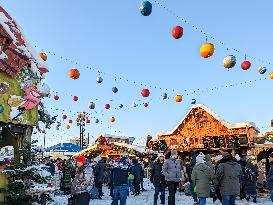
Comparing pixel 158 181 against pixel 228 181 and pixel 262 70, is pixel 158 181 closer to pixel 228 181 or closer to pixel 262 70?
pixel 228 181

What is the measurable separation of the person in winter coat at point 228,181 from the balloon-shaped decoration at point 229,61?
11.3 feet

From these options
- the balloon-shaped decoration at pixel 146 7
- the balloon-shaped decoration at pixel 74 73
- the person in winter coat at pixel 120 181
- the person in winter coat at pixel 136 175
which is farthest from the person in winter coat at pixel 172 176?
the person in winter coat at pixel 136 175

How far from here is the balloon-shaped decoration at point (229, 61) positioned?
1108 cm

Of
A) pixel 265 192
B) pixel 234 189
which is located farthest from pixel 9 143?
pixel 265 192

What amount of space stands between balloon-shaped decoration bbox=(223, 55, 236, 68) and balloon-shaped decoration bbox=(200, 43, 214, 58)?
123cm

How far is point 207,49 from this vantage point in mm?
9953

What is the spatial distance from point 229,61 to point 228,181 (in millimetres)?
4000

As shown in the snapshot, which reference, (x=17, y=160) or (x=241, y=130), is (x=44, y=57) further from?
(x=241, y=130)

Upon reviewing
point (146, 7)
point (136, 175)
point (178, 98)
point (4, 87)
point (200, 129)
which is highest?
point (146, 7)

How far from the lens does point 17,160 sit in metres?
10.4

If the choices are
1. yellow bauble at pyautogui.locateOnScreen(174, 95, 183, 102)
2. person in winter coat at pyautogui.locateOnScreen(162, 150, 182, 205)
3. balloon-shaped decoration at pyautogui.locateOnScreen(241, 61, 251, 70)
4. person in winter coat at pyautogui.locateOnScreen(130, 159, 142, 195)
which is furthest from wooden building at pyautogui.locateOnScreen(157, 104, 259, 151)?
person in winter coat at pyautogui.locateOnScreen(162, 150, 182, 205)

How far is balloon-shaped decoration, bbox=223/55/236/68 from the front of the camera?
1108 cm

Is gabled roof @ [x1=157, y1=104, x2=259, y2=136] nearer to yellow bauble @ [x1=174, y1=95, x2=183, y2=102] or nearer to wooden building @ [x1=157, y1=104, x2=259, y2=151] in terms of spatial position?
wooden building @ [x1=157, y1=104, x2=259, y2=151]

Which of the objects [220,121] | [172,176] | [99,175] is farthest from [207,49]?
[220,121]
